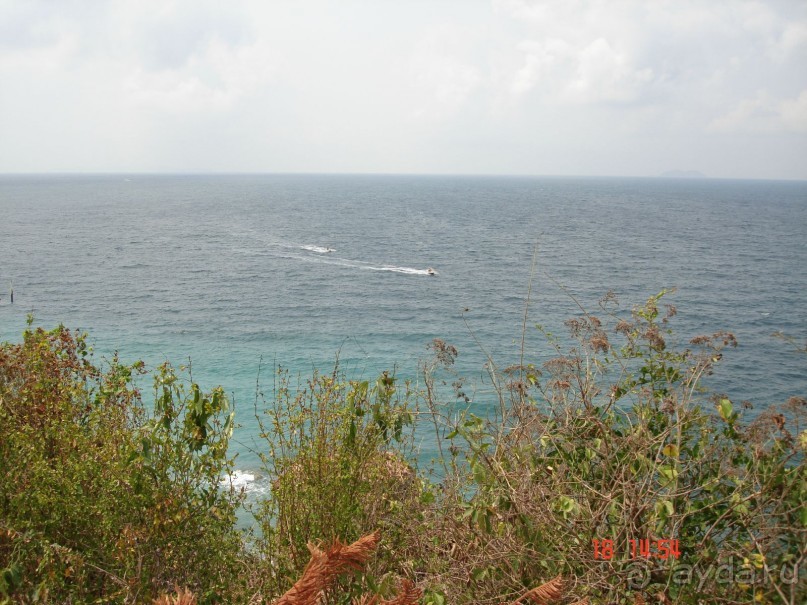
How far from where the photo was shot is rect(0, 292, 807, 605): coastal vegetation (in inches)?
239

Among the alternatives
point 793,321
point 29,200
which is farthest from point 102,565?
point 29,200

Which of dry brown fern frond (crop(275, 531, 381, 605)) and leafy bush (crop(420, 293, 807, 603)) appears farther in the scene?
leafy bush (crop(420, 293, 807, 603))

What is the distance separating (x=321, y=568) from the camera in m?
5.62

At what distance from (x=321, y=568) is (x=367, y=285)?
61.2 meters

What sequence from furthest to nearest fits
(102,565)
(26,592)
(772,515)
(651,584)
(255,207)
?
(255,207)
(102,565)
(26,592)
(651,584)
(772,515)

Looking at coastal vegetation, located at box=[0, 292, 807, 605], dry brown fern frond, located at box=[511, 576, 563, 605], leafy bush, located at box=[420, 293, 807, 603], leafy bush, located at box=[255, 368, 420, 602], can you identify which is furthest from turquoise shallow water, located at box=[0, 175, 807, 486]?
dry brown fern frond, located at box=[511, 576, 563, 605]

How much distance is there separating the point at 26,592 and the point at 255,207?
15666 cm

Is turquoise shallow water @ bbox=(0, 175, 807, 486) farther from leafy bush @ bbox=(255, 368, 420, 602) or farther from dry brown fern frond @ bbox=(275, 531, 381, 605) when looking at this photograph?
dry brown fern frond @ bbox=(275, 531, 381, 605)

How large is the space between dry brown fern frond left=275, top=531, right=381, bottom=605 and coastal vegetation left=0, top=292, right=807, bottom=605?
22 mm

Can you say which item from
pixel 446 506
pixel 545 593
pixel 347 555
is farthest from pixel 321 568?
pixel 446 506

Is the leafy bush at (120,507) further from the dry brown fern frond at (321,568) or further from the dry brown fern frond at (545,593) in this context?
the dry brown fern frond at (545,593)

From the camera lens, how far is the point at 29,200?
575ft

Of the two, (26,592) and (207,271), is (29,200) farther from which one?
(26,592)

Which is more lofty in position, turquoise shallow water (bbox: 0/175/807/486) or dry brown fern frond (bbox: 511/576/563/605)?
dry brown fern frond (bbox: 511/576/563/605)
